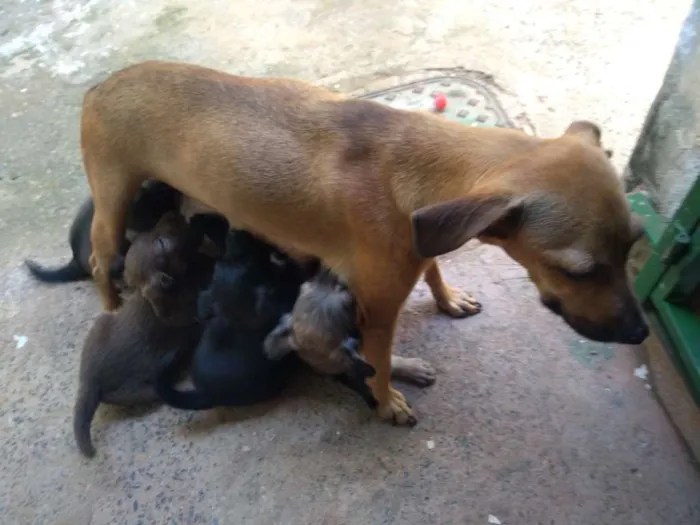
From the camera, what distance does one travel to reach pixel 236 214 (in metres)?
2.28

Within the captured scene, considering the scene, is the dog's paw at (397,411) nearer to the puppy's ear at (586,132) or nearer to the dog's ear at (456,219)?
the dog's ear at (456,219)

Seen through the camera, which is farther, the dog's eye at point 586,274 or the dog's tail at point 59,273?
the dog's tail at point 59,273

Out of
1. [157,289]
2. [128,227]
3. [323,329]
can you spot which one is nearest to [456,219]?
[323,329]

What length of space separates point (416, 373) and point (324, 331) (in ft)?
1.75

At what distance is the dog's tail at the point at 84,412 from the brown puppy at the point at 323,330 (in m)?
0.67

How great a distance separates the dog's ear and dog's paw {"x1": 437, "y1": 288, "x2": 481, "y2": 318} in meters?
0.99

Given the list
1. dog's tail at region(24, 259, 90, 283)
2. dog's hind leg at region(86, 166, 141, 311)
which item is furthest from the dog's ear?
dog's tail at region(24, 259, 90, 283)

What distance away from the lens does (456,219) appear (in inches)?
64.2

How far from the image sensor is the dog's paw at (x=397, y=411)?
238cm

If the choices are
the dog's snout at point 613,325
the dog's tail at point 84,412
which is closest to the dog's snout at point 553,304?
the dog's snout at point 613,325

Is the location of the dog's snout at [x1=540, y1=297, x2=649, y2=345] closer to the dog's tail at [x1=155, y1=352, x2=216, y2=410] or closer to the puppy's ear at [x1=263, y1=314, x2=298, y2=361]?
the puppy's ear at [x1=263, y1=314, x2=298, y2=361]

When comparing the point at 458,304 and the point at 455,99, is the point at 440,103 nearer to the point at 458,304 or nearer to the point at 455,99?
the point at 455,99

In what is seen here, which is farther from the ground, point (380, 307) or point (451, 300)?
point (380, 307)

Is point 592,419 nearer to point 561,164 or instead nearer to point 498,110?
point 561,164
